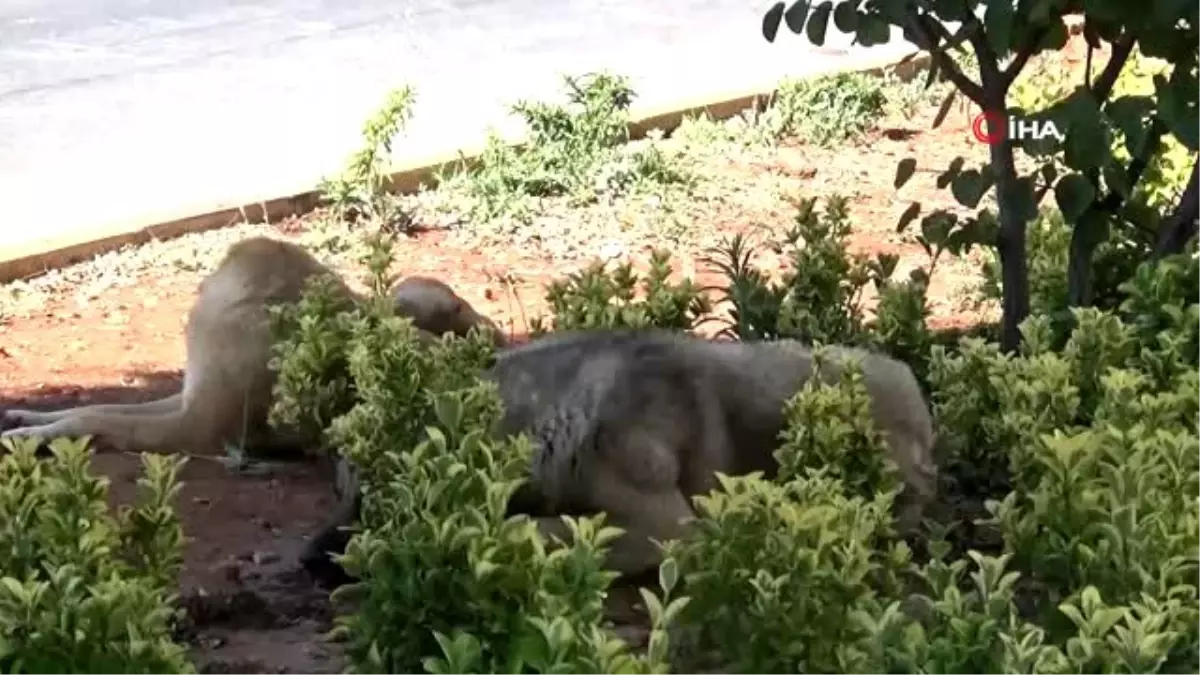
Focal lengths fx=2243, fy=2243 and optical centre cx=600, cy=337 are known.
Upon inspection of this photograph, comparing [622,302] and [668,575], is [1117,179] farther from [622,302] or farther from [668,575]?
[668,575]

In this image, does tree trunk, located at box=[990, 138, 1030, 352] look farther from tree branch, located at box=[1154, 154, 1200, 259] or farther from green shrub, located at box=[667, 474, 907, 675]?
green shrub, located at box=[667, 474, 907, 675]

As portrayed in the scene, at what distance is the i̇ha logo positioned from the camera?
5.42 metres

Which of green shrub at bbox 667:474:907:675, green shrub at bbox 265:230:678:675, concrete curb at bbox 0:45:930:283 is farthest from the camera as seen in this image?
concrete curb at bbox 0:45:930:283

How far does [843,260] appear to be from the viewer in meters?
6.17

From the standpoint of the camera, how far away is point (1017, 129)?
227 inches

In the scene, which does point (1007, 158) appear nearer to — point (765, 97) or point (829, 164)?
point (829, 164)

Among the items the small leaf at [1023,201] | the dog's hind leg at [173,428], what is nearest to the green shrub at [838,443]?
the small leaf at [1023,201]

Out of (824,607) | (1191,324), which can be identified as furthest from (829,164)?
(824,607)

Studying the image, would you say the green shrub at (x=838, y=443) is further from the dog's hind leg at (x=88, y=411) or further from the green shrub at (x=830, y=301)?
the dog's hind leg at (x=88, y=411)

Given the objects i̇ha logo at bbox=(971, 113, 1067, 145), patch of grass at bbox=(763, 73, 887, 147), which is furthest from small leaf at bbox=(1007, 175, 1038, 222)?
patch of grass at bbox=(763, 73, 887, 147)

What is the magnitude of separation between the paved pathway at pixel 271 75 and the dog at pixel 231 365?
2.33m

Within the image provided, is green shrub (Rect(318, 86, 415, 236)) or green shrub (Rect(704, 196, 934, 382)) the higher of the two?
green shrub (Rect(318, 86, 415, 236))

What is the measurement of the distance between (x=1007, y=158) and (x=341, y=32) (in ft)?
24.9

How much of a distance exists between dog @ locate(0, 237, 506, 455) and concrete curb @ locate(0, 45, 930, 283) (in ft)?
5.77
